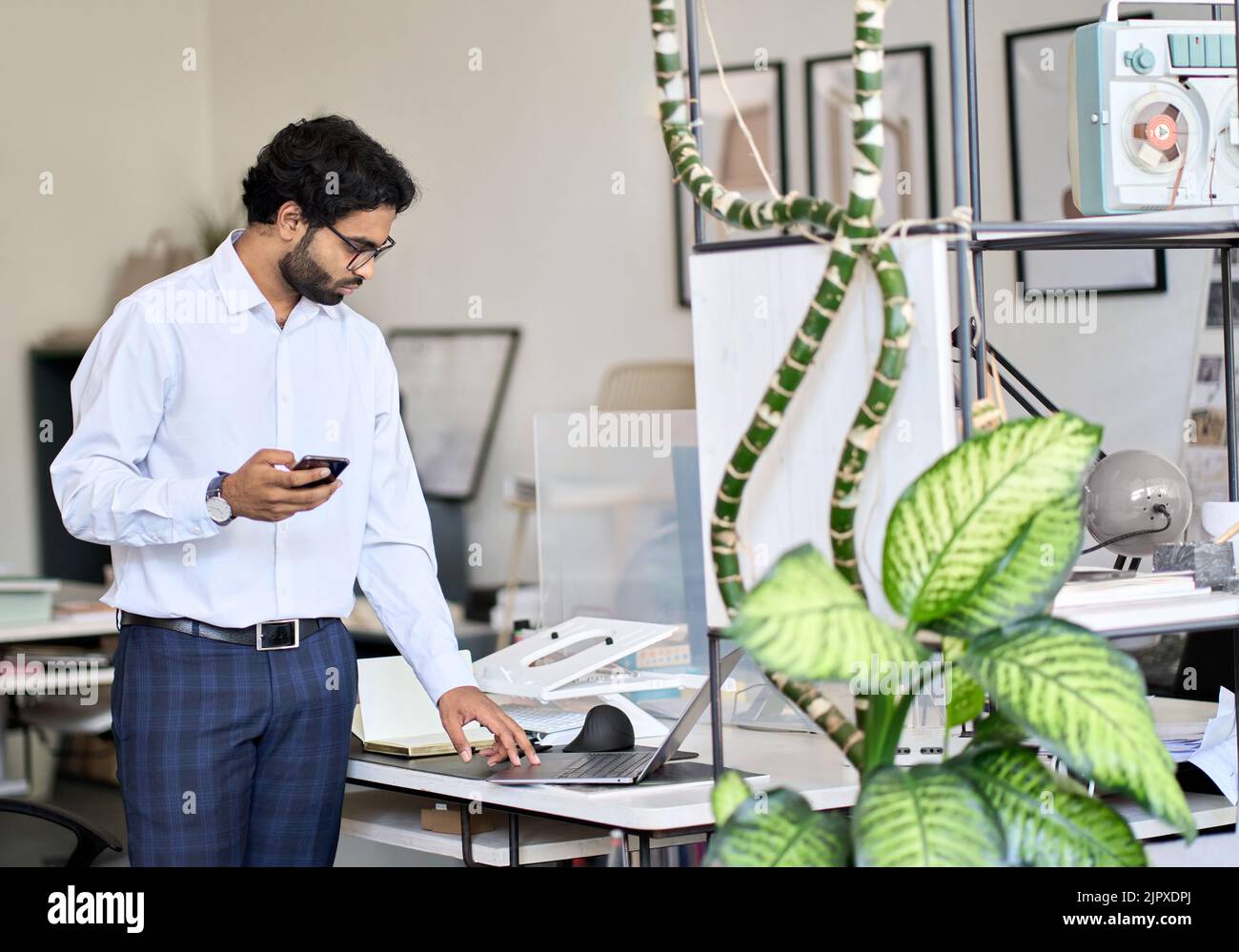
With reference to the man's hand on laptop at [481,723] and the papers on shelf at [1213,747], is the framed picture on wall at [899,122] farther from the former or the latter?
the man's hand on laptop at [481,723]

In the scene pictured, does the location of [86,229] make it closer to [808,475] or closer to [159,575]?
[159,575]

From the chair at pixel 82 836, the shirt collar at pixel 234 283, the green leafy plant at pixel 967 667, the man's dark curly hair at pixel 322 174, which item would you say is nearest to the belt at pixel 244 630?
the chair at pixel 82 836

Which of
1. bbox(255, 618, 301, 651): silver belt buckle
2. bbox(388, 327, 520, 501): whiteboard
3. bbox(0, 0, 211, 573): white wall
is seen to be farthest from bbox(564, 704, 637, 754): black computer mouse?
bbox(0, 0, 211, 573): white wall

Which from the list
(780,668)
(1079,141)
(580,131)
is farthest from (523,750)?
(580,131)

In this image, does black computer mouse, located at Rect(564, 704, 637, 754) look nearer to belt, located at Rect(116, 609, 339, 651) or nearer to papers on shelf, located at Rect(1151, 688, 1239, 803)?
belt, located at Rect(116, 609, 339, 651)

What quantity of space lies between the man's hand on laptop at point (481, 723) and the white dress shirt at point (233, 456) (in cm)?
3

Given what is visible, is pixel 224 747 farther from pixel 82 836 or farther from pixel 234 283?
pixel 234 283

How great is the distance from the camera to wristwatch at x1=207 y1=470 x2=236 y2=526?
1.76 meters

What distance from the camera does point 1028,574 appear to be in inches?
46.7

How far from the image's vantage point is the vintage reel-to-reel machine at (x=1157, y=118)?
1.84 m

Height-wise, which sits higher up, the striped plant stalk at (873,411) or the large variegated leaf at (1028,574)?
the striped plant stalk at (873,411)

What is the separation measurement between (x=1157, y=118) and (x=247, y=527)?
4.31 feet

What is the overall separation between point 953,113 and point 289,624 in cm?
109

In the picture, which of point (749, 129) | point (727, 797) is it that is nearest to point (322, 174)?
point (727, 797)
